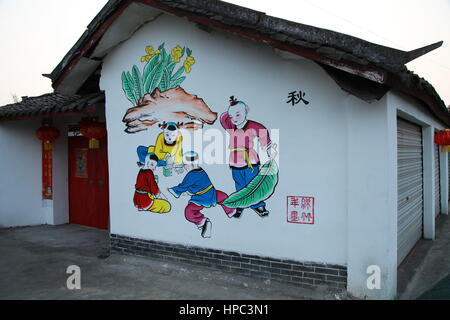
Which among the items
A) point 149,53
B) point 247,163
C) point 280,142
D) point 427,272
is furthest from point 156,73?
point 427,272

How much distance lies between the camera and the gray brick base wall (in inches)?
198

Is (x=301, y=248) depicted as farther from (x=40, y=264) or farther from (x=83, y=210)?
(x=83, y=210)

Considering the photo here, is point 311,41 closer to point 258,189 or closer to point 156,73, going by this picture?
point 258,189

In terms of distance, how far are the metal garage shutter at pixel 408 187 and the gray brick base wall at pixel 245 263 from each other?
1.77 meters

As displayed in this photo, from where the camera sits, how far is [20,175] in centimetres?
981

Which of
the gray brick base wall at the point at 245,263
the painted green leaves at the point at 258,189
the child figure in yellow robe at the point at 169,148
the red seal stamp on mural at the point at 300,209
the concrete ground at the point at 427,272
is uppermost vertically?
the child figure in yellow robe at the point at 169,148

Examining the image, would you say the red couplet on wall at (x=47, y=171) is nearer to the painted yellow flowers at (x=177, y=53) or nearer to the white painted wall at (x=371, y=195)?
the painted yellow flowers at (x=177, y=53)

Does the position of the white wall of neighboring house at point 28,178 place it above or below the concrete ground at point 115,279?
above

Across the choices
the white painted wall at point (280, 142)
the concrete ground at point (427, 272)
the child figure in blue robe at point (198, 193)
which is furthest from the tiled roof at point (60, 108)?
the concrete ground at point (427, 272)

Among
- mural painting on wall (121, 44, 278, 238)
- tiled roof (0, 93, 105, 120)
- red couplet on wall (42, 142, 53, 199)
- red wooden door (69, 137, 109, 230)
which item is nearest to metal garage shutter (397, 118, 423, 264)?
mural painting on wall (121, 44, 278, 238)

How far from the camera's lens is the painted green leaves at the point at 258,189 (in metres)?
5.37

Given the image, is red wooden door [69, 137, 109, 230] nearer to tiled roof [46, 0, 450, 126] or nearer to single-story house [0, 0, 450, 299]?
single-story house [0, 0, 450, 299]

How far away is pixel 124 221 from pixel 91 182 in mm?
3027

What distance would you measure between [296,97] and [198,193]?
2151 mm
